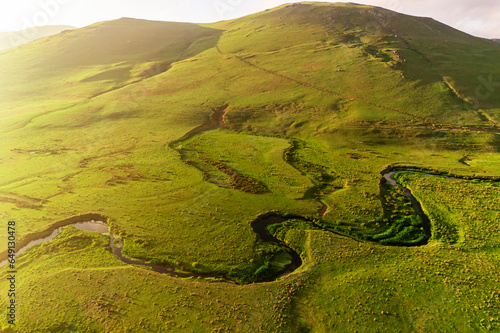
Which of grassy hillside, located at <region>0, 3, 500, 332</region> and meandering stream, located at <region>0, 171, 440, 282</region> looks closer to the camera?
grassy hillside, located at <region>0, 3, 500, 332</region>

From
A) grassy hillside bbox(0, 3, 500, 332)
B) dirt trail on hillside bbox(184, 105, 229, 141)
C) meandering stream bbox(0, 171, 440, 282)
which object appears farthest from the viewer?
dirt trail on hillside bbox(184, 105, 229, 141)

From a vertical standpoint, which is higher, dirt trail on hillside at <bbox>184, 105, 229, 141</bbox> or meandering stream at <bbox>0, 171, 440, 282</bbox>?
dirt trail on hillside at <bbox>184, 105, 229, 141</bbox>

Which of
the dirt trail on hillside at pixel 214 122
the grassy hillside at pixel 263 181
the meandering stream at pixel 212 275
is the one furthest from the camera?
the dirt trail on hillside at pixel 214 122

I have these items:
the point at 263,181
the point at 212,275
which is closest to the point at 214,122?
the point at 263,181

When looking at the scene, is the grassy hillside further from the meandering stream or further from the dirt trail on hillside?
the meandering stream

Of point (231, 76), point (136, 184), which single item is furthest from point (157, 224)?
point (231, 76)

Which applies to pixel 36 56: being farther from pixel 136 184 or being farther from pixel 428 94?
→ pixel 428 94

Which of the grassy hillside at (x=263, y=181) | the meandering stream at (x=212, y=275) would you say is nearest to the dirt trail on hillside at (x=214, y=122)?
the grassy hillside at (x=263, y=181)

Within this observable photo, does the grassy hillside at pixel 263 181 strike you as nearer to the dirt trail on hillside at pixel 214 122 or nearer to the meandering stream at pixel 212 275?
the dirt trail on hillside at pixel 214 122

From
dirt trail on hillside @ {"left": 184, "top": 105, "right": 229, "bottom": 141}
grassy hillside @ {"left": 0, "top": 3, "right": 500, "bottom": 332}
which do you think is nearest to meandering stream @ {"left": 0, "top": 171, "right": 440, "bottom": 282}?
grassy hillside @ {"left": 0, "top": 3, "right": 500, "bottom": 332}
